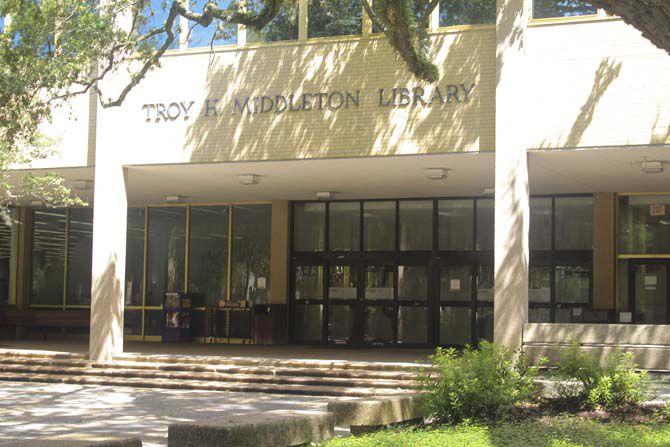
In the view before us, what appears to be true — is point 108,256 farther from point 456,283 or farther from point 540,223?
point 540,223

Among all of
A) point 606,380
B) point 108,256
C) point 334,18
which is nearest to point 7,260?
point 108,256

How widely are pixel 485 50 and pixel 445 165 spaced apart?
2193 mm

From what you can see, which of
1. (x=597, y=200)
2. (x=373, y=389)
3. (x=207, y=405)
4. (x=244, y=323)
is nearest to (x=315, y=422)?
(x=207, y=405)

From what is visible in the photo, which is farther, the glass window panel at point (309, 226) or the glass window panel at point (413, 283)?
the glass window panel at point (309, 226)

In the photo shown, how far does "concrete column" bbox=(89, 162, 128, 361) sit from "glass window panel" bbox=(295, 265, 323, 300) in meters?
5.28

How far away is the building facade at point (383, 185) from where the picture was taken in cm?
1493

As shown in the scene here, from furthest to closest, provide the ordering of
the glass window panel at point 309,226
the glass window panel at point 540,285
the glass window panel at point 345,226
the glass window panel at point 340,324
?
the glass window panel at point 309,226
the glass window panel at point 345,226
the glass window panel at point 340,324
the glass window panel at point 540,285

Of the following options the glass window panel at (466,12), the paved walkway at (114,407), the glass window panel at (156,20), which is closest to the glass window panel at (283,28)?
the glass window panel at (156,20)

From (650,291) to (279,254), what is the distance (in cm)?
818

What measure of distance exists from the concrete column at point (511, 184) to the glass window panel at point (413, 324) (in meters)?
5.87

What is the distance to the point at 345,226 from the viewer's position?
2166 cm

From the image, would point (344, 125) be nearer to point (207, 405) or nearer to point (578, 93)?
point (578, 93)

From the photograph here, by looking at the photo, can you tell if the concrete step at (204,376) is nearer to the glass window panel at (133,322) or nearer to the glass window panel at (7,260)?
the glass window panel at (133,322)

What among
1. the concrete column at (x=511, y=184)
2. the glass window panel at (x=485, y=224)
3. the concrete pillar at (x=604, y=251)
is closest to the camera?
the concrete column at (x=511, y=184)
